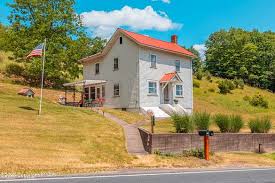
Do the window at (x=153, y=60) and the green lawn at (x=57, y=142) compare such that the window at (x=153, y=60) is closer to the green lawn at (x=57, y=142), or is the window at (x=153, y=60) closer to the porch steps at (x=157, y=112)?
the porch steps at (x=157, y=112)

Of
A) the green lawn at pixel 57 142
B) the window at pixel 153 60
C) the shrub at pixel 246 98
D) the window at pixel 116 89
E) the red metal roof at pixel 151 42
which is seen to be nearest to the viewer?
the green lawn at pixel 57 142

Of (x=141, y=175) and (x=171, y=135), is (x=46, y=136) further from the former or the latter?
(x=141, y=175)

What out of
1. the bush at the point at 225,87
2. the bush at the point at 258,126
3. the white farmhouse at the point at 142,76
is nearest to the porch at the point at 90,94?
the white farmhouse at the point at 142,76

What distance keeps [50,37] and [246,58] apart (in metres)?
46.8

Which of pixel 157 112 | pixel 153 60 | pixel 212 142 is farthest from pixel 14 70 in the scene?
pixel 212 142

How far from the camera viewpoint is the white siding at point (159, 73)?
35.9 meters

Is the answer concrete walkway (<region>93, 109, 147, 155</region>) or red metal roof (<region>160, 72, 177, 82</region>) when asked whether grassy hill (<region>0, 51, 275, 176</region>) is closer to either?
concrete walkway (<region>93, 109, 147, 155</region>)

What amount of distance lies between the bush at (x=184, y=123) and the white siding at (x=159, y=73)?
44.9ft

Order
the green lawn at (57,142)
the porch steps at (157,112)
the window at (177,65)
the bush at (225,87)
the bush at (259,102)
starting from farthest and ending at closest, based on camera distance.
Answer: the bush at (225,87), the bush at (259,102), the window at (177,65), the porch steps at (157,112), the green lawn at (57,142)

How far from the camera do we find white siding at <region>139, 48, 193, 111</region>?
118 feet

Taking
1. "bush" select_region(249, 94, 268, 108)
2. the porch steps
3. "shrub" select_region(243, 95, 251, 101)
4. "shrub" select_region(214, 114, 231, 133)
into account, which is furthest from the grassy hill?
"shrub" select_region(243, 95, 251, 101)

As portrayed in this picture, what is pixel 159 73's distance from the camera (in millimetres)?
37812

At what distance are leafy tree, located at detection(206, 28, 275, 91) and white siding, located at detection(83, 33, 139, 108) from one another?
4575 centimetres

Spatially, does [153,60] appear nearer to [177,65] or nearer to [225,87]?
[177,65]
